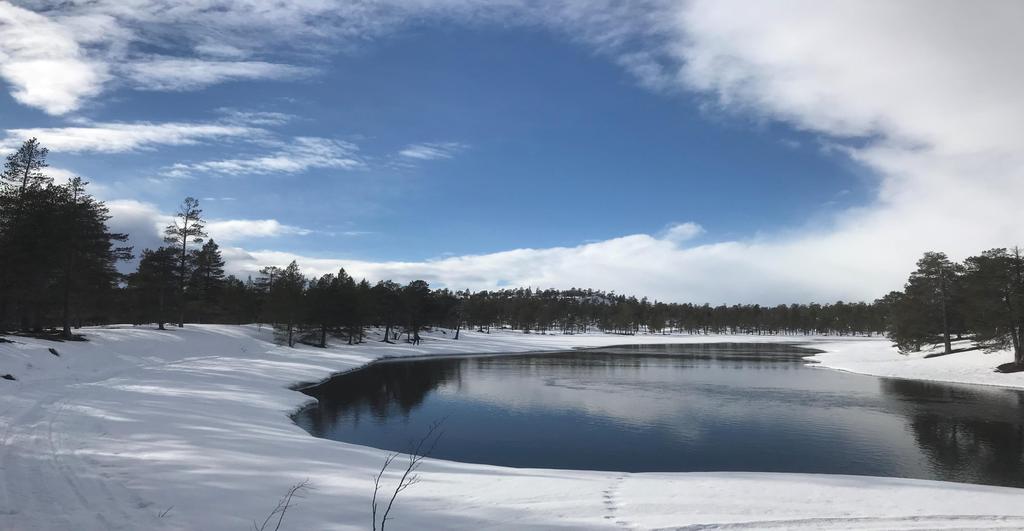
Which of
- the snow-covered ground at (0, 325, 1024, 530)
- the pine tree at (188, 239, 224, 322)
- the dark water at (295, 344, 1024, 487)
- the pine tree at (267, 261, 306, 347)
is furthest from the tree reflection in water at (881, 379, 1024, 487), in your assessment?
the pine tree at (188, 239, 224, 322)

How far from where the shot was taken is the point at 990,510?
37.3 feet

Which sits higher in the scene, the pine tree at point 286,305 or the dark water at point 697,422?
the pine tree at point 286,305

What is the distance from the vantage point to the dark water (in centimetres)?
→ 1991

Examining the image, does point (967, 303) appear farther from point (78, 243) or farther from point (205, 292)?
point (205, 292)

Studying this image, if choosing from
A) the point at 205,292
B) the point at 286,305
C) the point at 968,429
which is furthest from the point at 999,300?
the point at 205,292

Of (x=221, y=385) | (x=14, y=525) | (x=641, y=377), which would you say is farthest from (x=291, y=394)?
(x=641, y=377)

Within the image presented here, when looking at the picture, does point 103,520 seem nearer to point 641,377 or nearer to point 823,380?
point 641,377

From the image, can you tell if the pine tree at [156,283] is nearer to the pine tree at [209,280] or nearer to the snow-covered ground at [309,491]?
the pine tree at [209,280]

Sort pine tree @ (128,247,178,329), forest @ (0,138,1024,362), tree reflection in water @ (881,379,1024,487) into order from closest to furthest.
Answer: tree reflection in water @ (881,379,1024,487)
forest @ (0,138,1024,362)
pine tree @ (128,247,178,329)

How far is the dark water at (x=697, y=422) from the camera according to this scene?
19.9m

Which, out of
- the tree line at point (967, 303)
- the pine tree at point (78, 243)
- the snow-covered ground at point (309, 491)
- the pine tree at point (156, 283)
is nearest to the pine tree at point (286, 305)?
the pine tree at point (156, 283)

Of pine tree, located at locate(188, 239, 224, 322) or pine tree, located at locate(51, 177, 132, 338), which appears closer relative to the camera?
pine tree, located at locate(51, 177, 132, 338)

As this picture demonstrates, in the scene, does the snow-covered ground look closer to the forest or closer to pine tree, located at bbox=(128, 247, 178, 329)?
the forest

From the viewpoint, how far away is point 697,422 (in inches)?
1089
